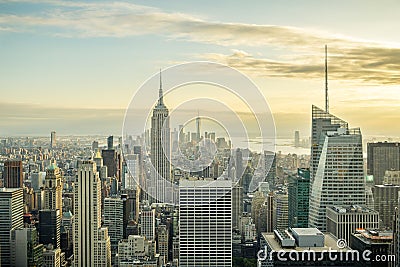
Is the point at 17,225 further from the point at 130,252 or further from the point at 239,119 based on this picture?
the point at 239,119

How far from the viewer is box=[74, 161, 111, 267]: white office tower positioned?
4879 mm

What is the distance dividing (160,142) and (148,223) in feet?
4.14

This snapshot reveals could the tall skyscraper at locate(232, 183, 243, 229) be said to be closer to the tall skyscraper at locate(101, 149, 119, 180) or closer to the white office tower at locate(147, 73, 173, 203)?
the white office tower at locate(147, 73, 173, 203)

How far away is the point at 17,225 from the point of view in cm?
478

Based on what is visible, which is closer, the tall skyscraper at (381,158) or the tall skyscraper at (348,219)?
the tall skyscraper at (348,219)

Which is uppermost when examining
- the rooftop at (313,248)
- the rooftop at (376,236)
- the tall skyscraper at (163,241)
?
the rooftop at (376,236)

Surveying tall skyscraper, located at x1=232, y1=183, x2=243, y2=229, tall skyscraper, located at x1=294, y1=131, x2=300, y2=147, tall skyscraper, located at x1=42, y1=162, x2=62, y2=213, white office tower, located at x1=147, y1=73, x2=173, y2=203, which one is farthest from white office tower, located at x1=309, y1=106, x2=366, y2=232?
tall skyscraper, located at x1=42, y1=162, x2=62, y2=213

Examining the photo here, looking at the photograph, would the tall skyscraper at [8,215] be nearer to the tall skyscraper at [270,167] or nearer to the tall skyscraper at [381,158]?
the tall skyscraper at [270,167]

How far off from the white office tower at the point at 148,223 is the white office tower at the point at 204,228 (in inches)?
10.2

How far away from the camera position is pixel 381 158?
4789 millimetres

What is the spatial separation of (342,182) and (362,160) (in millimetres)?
297

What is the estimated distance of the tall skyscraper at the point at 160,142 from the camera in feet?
12.1

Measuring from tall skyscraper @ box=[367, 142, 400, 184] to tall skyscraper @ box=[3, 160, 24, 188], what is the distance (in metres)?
3.14

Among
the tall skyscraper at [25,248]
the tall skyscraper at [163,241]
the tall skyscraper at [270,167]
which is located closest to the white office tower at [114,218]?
the tall skyscraper at [163,241]
